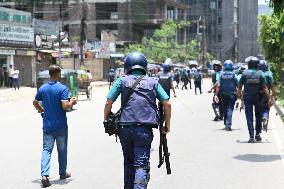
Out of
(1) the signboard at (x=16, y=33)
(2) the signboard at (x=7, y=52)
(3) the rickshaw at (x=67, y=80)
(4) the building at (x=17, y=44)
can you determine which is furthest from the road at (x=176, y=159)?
(4) the building at (x=17, y=44)

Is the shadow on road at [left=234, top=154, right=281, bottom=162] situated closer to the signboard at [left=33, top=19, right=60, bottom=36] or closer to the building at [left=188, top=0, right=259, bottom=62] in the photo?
the signboard at [left=33, top=19, right=60, bottom=36]

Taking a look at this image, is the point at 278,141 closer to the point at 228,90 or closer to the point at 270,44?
the point at 228,90

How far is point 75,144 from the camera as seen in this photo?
43.9ft

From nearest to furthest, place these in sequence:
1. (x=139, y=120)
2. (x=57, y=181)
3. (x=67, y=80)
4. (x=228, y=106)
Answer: (x=139, y=120) < (x=57, y=181) < (x=228, y=106) < (x=67, y=80)

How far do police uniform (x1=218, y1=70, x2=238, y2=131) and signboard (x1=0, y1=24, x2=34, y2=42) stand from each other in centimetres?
3108

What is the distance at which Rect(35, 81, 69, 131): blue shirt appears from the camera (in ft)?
28.0

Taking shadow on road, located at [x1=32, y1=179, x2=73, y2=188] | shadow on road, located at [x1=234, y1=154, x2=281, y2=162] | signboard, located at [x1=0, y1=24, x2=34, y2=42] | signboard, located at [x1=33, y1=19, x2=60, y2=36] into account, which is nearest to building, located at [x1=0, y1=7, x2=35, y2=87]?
signboard, located at [x1=0, y1=24, x2=34, y2=42]

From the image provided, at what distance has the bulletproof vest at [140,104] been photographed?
6258 mm

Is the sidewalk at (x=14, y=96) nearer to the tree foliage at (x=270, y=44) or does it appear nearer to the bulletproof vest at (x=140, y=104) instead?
the tree foliage at (x=270, y=44)

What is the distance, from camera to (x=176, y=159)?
10.9 m

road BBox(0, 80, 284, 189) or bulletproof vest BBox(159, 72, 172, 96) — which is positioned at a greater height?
bulletproof vest BBox(159, 72, 172, 96)

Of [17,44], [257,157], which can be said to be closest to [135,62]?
[257,157]

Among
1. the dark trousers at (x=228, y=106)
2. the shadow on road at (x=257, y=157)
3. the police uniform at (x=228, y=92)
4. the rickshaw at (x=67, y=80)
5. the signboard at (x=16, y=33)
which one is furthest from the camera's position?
the signboard at (x=16, y=33)

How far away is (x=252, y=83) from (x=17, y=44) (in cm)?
3674
